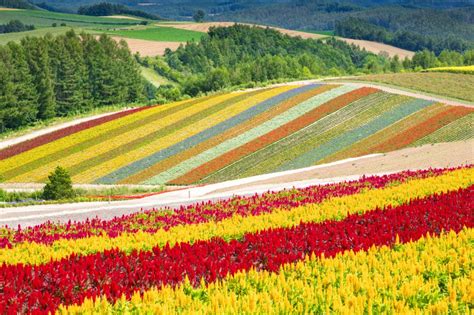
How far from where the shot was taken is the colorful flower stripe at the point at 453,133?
52562 mm

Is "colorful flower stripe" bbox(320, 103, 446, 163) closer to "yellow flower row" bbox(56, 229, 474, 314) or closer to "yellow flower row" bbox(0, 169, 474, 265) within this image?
"yellow flower row" bbox(0, 169, 474, 265)

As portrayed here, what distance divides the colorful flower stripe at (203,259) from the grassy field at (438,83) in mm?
55413

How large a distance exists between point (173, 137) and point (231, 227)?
145ft

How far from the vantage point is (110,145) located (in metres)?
62.9

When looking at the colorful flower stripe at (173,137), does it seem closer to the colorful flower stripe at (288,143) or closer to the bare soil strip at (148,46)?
the colorful flower stripe at (288,143)

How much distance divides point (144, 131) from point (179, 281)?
5473 centimetres

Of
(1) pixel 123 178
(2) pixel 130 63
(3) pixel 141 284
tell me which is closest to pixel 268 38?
(2) pixel 130 63

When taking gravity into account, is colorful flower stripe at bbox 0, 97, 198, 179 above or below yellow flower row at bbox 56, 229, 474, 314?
below

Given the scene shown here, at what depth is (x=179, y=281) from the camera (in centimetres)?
1278

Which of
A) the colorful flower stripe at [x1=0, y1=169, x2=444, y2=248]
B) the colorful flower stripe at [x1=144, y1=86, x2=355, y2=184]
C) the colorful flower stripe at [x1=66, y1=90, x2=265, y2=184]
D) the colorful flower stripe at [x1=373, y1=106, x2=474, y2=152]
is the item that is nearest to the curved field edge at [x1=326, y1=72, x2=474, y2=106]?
the colorful flower stripe at [x1=144, y1=86, x2=355, y2=184]

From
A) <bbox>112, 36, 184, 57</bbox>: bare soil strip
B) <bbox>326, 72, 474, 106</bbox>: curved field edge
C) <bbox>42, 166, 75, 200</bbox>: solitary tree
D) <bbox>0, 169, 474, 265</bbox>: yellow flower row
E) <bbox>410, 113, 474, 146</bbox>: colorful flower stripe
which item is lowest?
<bbox>112, 36, 184, 57</bbox>: bare soil strip

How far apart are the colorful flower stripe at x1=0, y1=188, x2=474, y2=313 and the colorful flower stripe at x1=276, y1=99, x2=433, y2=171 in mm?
32634

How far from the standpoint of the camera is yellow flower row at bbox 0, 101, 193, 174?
62.2 metres

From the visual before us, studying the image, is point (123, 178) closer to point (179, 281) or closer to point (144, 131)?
point (144, 131)
